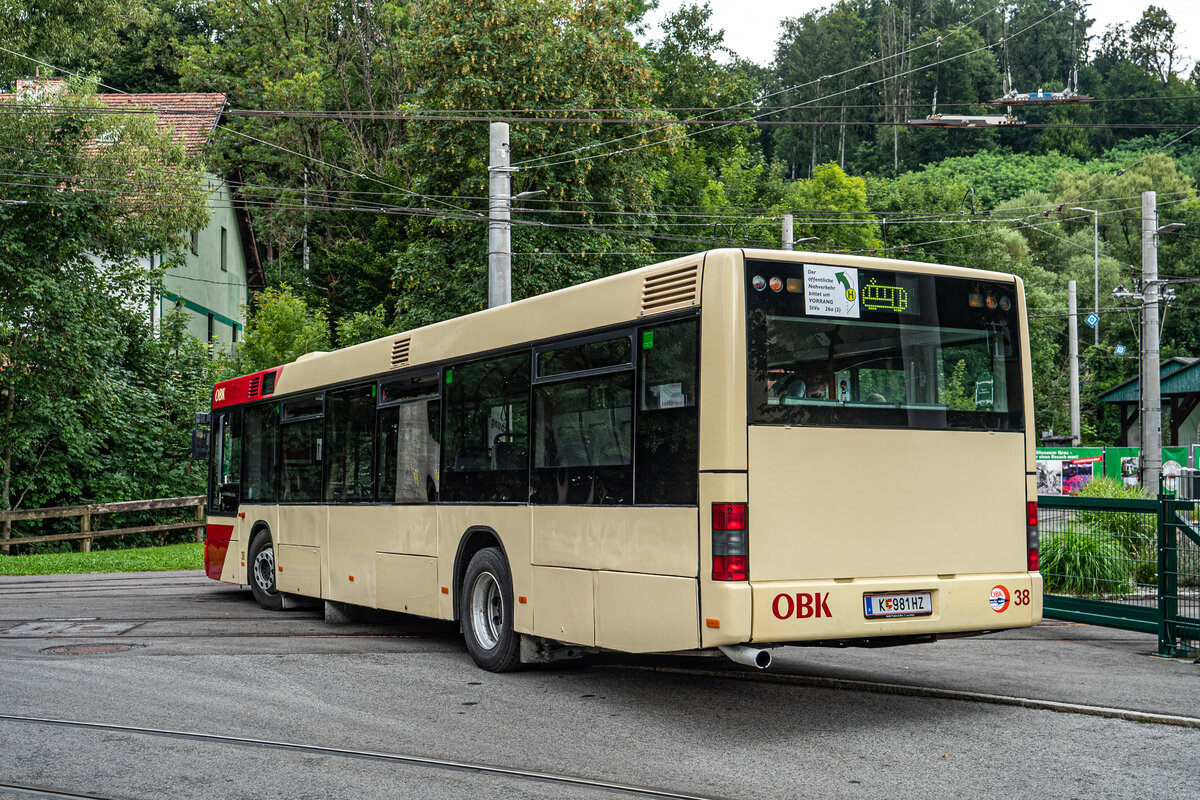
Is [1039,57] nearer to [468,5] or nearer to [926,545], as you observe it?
[468,5]

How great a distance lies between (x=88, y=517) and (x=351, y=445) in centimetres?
1616

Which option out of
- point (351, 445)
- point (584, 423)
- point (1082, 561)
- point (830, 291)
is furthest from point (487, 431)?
point (1082, 561)

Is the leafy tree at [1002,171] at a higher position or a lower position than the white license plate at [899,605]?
higher

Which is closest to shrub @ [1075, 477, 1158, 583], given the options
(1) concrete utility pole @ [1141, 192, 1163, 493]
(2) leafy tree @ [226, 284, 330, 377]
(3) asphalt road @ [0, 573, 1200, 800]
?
(3) asphalt road @ [0, 573, 1200, 800]

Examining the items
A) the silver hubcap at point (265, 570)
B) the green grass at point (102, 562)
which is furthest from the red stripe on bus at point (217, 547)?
the green grass at point (102, 562)

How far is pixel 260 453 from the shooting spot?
47.1ft

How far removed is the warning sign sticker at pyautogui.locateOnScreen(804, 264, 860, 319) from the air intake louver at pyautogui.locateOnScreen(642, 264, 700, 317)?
67 centimetres

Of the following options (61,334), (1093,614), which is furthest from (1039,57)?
(1093,614)

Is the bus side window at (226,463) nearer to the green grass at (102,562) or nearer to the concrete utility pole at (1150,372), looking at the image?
the green grass at (102,562)

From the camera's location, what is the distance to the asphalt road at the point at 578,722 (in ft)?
19.9

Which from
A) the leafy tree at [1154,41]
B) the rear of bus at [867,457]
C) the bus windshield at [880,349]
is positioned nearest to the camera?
the rear of bus at [867,457]

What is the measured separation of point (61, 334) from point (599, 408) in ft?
66.3

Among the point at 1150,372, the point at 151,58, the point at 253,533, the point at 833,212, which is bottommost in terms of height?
the point at 253,533

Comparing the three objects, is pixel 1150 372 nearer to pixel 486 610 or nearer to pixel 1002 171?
pixel 486 610
